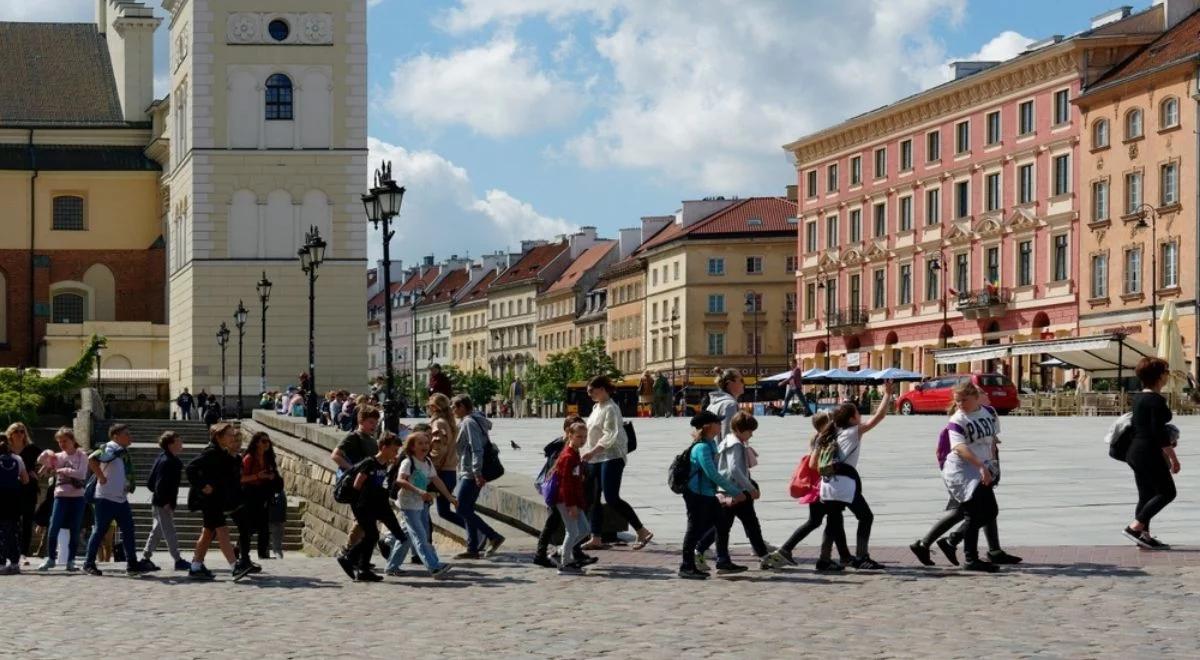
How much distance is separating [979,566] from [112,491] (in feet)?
26.2

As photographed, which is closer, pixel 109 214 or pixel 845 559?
pixel 845 559

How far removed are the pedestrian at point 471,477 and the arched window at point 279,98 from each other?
5343cm

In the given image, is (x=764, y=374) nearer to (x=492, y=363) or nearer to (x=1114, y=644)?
(x=492, y=363)

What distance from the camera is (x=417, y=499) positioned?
18.4 metres

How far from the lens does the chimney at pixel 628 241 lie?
141 m

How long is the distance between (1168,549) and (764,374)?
102713mm

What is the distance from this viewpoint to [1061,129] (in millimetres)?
79188

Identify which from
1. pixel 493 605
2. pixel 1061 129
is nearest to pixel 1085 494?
pixel 493 605

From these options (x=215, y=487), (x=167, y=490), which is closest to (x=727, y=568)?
(x=215, y=487)

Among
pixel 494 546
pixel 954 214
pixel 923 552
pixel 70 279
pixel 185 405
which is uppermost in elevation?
pixel 954 214

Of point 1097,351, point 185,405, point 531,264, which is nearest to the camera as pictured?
point 1097,351

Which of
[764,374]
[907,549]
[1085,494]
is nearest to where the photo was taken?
[907,549]

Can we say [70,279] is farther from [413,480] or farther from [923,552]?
[923,552]

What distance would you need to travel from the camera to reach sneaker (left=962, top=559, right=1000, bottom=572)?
55.1 feet
